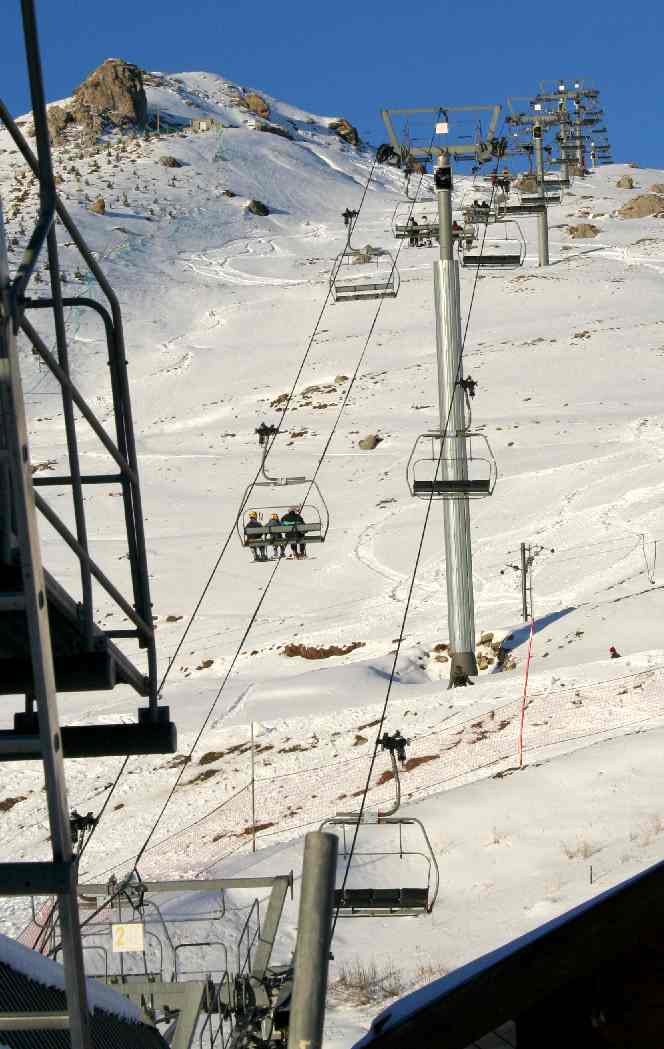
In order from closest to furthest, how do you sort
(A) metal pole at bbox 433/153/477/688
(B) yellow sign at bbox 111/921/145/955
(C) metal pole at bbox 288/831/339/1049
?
(C) metal pole at bbox 288/831/339/1049, (B) yellow sign at bbox 111/921/145/955, (A) metal pole at bbox 433/153/477/688

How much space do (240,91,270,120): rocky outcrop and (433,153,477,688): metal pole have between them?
125537 mm

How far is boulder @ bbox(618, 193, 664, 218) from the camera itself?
87938 mm

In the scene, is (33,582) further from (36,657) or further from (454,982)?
(454,982)

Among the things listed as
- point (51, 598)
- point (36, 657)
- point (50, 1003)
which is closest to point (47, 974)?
point (50, 1003)

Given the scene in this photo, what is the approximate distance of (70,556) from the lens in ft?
126

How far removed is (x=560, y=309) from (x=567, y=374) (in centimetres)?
1123

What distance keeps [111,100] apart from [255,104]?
23.6 m

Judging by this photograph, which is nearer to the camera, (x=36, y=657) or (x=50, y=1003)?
(x=36, y=657)

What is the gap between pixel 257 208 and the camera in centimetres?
9500

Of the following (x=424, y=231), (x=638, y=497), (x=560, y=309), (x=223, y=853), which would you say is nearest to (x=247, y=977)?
(x=223, y=853)

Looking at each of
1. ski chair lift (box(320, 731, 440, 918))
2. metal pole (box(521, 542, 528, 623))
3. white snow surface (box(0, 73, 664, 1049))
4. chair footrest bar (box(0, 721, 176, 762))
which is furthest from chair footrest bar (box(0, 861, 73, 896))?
metal pole (box(521, 542, 528, 623))

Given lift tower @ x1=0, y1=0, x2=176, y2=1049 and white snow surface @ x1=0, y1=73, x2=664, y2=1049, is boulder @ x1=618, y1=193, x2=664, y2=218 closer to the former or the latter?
white snow surface @ x1=0, y1=73, x2=664, y2=1049

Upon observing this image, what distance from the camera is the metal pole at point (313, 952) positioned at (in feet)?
11.2

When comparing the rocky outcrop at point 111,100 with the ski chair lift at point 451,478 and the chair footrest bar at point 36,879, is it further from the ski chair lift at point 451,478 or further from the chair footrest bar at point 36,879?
the chair footrest bar at point 36,879
